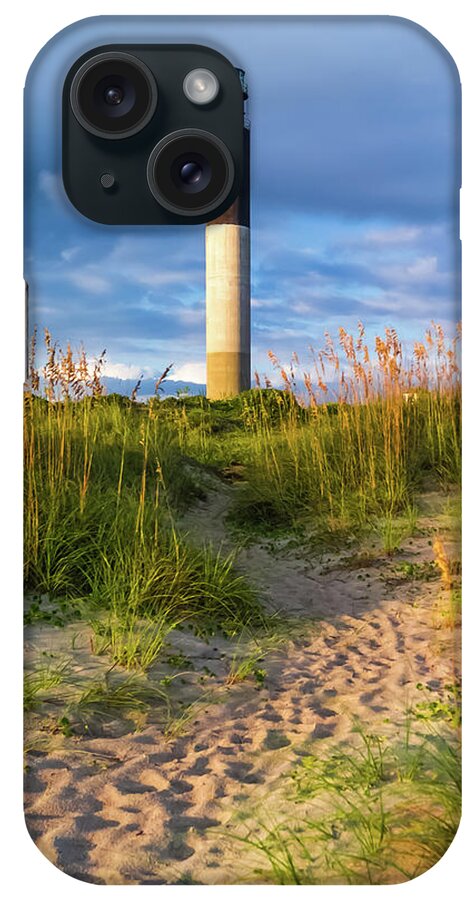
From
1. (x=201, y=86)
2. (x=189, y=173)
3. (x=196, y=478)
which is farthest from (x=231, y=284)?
(x=196, y=478)

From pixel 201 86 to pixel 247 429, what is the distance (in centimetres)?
122

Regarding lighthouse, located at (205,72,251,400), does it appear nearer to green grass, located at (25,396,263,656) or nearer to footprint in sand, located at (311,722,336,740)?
green grass, located at (25,396,263,656)

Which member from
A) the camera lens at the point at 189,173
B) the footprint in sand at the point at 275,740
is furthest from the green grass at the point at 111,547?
the camera lens at the point at 189,173

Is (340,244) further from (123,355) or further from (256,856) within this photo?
(256,856)

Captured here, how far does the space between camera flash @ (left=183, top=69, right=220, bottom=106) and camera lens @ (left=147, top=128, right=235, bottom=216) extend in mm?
93

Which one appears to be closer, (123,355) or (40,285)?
(40,285)

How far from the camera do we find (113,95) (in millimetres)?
2133

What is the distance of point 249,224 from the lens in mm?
2172

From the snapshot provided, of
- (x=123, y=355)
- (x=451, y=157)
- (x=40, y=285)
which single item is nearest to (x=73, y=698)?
(x=123, y=355)

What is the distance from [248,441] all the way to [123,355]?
1102mm

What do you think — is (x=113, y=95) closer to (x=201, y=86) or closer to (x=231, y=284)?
(x=201, y=86)

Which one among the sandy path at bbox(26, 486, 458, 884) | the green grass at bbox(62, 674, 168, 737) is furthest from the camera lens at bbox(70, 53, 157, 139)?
the green grass at bbox(62, 674, 168, 737)

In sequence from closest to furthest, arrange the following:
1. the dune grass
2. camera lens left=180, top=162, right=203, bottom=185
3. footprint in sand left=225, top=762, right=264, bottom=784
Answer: footprint in sand left=225, top=762, right=264, bottom=784, camera lens left=180, top=162, right=203, bottom=185, the dune grass

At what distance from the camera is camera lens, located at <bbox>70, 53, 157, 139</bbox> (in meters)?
2.09
